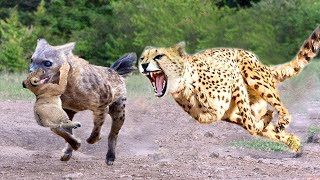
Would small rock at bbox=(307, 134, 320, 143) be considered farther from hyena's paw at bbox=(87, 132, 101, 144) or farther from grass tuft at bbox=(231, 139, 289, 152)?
hyena's paw at bbox=(87, 132, 101, 144)

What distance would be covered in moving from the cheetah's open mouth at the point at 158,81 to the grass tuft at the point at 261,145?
304 inches

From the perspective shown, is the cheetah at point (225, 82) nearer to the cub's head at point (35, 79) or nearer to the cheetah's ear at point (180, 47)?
the cheetah's ear at point (180, 47)

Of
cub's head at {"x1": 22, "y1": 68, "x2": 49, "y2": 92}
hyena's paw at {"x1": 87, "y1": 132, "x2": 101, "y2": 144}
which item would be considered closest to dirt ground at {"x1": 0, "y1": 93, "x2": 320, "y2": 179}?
hyena's paw at {"x1": 87, "y1": 132, "x2": 101, "y2": 144}

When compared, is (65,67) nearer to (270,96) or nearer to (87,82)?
(87,82)

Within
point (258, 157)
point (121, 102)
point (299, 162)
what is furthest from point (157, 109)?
point (121, 102)

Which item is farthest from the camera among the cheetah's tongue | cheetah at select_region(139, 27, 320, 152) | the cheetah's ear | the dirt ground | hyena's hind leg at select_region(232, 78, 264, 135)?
the dirt ground

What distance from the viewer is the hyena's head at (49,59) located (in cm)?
691

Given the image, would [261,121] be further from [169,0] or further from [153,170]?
[169,0]

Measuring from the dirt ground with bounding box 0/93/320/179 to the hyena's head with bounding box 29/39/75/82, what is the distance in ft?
8.22

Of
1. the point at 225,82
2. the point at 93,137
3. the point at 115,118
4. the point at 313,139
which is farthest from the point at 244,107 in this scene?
the point at 313,139

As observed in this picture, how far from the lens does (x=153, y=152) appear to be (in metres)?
13.3

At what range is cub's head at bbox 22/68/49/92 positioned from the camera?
680 cm

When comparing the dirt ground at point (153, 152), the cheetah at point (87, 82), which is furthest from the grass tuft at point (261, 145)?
the cheetah at point (87, 82)

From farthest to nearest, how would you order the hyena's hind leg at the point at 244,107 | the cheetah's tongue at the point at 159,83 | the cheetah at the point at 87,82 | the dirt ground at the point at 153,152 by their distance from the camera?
the dirt ground at the point at 153,152 → the cheetah at the point at 87,82 → the hyena's hind leg at the point at 244,107 → the cheetah's tongue at the point at 159,83
